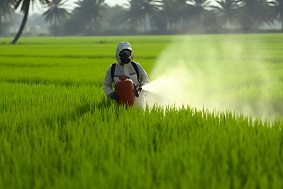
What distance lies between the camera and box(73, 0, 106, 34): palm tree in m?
69.6

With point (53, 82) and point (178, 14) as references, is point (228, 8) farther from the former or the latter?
point (53, 82)

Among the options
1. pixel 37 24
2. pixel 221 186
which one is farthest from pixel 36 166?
pixel 37 24

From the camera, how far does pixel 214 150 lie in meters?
2.44

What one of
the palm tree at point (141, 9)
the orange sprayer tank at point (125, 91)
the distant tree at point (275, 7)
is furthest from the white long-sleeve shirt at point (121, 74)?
the palm tree at point (141, 9)

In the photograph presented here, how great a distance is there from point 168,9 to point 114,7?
29234 mm

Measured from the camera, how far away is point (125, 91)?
154 inches

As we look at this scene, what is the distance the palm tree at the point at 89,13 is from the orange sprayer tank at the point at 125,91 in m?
67.2

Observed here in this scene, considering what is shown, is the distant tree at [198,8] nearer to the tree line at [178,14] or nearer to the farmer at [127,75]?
the tree line at [178,14]

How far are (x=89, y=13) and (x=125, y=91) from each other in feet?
222

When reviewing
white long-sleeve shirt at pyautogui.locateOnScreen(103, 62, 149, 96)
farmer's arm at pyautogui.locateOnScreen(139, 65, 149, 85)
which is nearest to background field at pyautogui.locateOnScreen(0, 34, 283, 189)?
white long-sleeve shirt at pyautogui.locateOnScreen(103, 62, 149, 96)

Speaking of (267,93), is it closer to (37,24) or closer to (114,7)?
(114,7)

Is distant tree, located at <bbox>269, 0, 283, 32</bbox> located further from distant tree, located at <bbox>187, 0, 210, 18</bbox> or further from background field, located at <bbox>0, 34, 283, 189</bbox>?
background field, located at <bbox>0, 34, 283, 189</bbox>

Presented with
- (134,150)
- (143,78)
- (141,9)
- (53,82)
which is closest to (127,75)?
(143,78)

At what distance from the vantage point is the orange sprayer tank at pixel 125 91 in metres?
3.83
